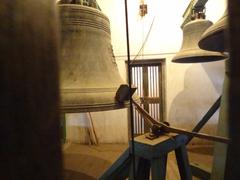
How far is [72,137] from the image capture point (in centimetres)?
377

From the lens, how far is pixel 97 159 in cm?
290

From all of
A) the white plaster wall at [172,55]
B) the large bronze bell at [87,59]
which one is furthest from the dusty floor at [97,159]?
the large bronze bell at [87,59]

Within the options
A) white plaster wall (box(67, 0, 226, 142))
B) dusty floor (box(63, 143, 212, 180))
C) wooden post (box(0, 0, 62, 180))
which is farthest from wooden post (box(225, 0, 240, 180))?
white plaster wall (box(67, 0, 226, 142))

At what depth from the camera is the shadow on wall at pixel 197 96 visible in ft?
11.1

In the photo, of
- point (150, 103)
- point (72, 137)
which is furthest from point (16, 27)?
point (72, 137)

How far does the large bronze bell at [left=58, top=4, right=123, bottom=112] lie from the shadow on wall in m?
2.40

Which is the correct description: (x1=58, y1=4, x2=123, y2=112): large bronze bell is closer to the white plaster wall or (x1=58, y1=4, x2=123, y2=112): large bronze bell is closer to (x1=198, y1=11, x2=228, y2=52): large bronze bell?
(x1=198, y1=11, x2=228, y2=52): large bronze bell

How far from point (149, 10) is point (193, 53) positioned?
1728 millimetres

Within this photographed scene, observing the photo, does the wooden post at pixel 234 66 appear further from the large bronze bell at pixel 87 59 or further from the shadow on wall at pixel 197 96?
the shadow on wall at pixel 197 96

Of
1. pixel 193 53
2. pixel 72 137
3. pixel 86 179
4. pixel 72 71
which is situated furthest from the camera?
pixel 72 137

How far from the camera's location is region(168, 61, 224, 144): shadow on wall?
11.1ft

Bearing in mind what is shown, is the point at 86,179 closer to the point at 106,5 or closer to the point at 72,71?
the point at 72,71

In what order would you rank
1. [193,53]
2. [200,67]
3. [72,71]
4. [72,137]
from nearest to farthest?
[72,71] < [193,53] < [200,67] < [72,137]

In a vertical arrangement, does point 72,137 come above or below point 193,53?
below
